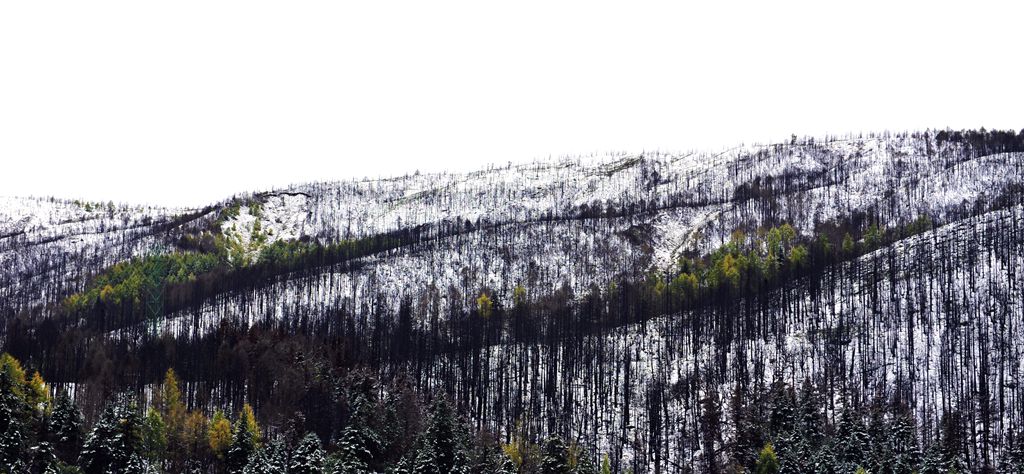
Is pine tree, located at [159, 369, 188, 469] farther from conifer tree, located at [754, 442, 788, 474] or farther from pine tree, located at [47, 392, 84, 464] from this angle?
conifer tree, located at [754, 442, 788, 474]

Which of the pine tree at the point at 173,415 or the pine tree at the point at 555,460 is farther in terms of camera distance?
the pine tree at the point at 173,415

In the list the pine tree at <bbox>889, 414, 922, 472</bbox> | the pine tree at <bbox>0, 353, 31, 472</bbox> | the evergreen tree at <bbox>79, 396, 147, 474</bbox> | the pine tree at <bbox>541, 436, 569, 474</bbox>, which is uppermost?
the pine tree at <bbox>0, 353, 31, 472</bbox>

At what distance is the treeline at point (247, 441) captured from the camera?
294 ft

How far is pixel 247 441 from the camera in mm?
98188

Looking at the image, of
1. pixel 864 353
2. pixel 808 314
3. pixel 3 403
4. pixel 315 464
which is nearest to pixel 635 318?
pixel 808 314

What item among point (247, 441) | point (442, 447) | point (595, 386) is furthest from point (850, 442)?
point (247, 441)

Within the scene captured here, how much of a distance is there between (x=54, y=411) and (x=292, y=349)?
55.0 metres

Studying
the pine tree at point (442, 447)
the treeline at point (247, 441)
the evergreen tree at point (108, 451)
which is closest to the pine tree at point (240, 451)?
the treeline at point (247, 441)

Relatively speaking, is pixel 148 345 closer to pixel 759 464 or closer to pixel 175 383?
pixel 175 383

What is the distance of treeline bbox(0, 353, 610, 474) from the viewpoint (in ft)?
294

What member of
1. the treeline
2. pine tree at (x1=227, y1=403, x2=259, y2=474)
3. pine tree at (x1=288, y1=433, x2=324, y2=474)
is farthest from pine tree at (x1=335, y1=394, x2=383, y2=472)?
pine tree at (x1=227, y1=403, x2=259, y2=474)

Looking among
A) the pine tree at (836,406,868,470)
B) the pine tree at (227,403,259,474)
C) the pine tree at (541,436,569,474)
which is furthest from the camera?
the pine tree at (836,406,868,470)

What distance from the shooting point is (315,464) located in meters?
92.2

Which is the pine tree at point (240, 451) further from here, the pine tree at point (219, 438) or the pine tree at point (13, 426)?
the pine tree at point (13, 426)
